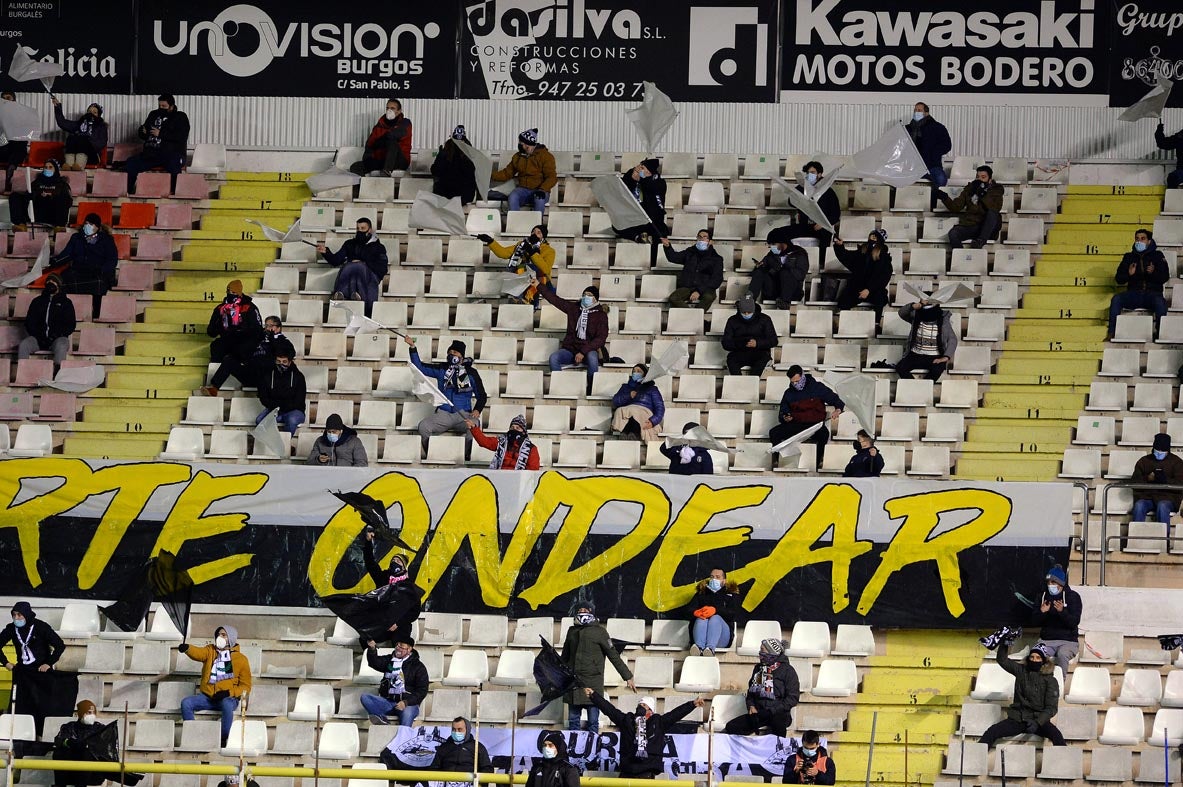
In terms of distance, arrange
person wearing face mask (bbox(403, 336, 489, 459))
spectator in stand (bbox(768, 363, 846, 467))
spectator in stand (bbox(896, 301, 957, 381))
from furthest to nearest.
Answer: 1. spectator in stand (bbox(896, 301, 957, 381))
2. person wearing face mask (bbox(403, 336, 489, 459))
3. spectator in stand (bbox(768, 363, 846, 467))

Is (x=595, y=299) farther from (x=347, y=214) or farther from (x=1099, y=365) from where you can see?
(x=1099, y=365)

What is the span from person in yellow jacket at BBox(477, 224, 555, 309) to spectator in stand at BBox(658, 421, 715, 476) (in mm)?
3467

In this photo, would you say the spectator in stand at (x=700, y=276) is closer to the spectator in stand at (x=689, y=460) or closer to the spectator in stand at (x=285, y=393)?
the spectator in stand at (x=689, y=460)

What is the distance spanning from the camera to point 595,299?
23.1 meters

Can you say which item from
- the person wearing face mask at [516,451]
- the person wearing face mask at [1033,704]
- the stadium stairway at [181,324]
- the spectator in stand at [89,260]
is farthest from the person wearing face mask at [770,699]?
the spectator in stand at [89,260]

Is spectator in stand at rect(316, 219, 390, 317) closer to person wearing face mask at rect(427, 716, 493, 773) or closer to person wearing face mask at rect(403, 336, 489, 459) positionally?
person wearing face mask at rect(403, 336, 489, 459)

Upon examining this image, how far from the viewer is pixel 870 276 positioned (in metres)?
23.2

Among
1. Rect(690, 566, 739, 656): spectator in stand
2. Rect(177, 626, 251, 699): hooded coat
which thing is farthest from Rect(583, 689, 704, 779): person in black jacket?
Rect(177, 626, 251, 699): hooded coat

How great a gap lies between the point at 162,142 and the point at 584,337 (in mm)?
6731

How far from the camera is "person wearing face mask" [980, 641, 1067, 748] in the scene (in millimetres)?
18031

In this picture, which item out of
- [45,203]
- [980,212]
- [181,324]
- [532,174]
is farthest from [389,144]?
[980,212]

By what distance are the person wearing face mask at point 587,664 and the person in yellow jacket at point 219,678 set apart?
9.85ft

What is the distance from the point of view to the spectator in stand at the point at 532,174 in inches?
980

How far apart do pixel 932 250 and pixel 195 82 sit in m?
10.00
